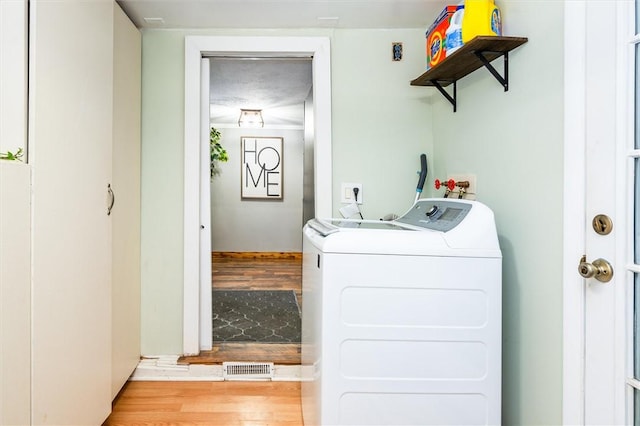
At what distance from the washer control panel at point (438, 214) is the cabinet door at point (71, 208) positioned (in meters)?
1.31

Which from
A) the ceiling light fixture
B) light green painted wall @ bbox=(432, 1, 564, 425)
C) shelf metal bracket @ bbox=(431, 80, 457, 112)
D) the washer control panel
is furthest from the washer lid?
the ceiling light fixture

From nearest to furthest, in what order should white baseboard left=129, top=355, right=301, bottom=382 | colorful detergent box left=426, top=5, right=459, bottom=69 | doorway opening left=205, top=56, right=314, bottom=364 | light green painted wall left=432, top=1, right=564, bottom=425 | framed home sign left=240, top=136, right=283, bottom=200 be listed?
1. light green painted wall left=432, top=1, right=564, bottom=425
2. colorful detergent box left=426, top=5, right=459, bottom=69
3. white baseboard left=129, top=355, right=301, bottom=382
4. doorway opening left=205, top=56, right=314, bottom=364
5. framed home sign left=240, top=136, right=283, bottom=200

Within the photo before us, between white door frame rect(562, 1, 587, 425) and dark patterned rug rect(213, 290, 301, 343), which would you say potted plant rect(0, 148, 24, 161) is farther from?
dark patterned rug rect(213, 290, 301, 343)

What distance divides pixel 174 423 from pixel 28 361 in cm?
86

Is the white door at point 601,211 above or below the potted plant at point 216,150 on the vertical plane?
below

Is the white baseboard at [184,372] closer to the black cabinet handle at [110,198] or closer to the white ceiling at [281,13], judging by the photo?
the black cabinet handle at [110,198]

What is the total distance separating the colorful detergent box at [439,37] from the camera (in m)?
1.71

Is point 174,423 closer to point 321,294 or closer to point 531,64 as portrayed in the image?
point 321,294

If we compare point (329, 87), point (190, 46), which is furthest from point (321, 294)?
point (190, 46)

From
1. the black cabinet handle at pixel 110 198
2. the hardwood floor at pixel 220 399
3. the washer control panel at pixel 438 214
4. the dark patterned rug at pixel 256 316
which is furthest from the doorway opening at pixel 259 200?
the washer control panel at pixel 438 214

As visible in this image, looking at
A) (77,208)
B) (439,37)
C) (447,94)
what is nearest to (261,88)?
→ (447,94)

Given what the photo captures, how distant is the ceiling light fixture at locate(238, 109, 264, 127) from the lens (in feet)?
17.7

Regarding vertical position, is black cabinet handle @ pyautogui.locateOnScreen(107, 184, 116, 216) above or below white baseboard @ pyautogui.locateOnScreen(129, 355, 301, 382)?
above

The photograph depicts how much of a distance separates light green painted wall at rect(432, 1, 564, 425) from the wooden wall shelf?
0.04 meters
